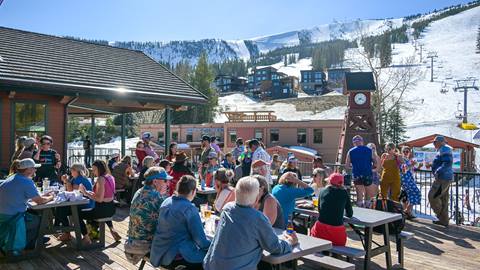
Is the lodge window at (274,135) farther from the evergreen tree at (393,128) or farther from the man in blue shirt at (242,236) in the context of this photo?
the man in blue shirt at (242,236)

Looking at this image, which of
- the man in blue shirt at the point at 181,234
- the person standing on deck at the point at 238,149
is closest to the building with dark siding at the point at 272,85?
the person standing on deck at the point at 238,149

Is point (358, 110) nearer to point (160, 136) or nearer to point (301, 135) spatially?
point (301, 135)

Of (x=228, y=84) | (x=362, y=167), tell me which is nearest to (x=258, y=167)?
(x=362, y=167)

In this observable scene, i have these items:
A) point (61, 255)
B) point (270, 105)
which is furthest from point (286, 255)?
point (270, 105)

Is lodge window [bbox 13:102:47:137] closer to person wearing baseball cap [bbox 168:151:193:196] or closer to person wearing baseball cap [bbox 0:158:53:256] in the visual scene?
person wearing baseball cap [bbox 168:151:193:196]

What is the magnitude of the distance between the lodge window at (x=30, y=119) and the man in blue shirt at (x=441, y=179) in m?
9.26

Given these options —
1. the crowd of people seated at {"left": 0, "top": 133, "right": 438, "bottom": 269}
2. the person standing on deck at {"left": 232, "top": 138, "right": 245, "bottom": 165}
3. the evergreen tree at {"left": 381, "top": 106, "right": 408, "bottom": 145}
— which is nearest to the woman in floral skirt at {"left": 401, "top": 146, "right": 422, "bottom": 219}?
the crowd of people seated at {"left": 0, "top": 133, "right": 438, "bottom": 269}

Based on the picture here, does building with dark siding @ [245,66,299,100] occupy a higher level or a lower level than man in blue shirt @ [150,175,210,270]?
higher

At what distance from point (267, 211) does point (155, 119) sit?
50243mm

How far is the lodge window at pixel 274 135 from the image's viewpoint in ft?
117

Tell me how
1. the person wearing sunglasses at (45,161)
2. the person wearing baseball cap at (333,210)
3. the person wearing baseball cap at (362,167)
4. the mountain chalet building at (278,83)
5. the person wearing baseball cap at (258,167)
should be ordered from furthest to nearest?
1. the mountain chalet building at (278,83)
2. the person wearing sunglasses at (45,161)
3. the person wearing baseball cap at (362,167)
4. the person wearing baseball cap at (258,167)
5. the person wearing baseball cap at (333,210)

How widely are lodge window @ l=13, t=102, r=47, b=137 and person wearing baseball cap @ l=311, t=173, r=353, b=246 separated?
823 centimetres

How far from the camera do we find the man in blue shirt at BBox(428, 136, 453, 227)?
7.35 metres

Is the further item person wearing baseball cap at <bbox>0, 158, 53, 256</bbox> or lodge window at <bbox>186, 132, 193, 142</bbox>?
lodge window at <bbox>186, 132, 193, 142</bbox>
